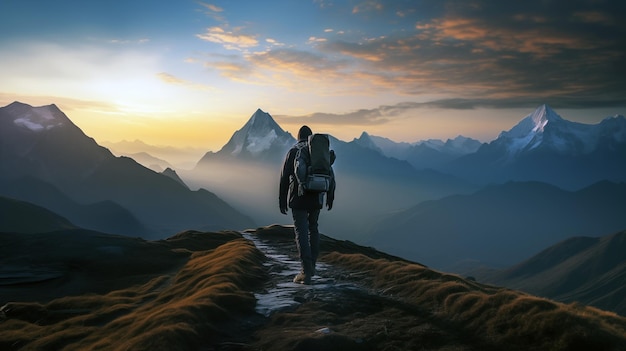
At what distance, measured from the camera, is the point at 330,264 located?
83.3 ft

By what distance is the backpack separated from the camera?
17.0 metres

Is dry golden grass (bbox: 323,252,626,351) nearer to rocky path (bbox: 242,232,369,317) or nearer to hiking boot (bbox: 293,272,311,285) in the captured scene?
rocky path (bbox: 242,232,369,317)

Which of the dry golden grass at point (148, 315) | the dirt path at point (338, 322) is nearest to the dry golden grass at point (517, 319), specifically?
the dirt path at point (338, 322)

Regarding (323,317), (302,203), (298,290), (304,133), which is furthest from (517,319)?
(304,133)

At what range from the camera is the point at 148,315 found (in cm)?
1580

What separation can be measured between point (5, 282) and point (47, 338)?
3070cm

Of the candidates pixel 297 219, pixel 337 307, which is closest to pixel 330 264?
pixel 297 219

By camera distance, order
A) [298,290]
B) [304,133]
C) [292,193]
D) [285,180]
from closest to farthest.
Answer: [298,290] < [292,193] < [285,180] < [304,133]

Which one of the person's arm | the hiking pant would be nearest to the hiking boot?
the hiking pant

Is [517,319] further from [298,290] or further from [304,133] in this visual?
[304,133]

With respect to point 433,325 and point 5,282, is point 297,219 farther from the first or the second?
point 5,282

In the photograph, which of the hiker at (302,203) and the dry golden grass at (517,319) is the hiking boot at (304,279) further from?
the dry golden grass at (517,319)

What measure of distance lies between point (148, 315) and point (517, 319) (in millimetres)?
12632

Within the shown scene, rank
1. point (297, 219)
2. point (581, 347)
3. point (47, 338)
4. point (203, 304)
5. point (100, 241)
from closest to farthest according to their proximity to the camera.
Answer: point (581, 347), point (203, 304), point (47, 338), point (297, 219), point (100, 241)
